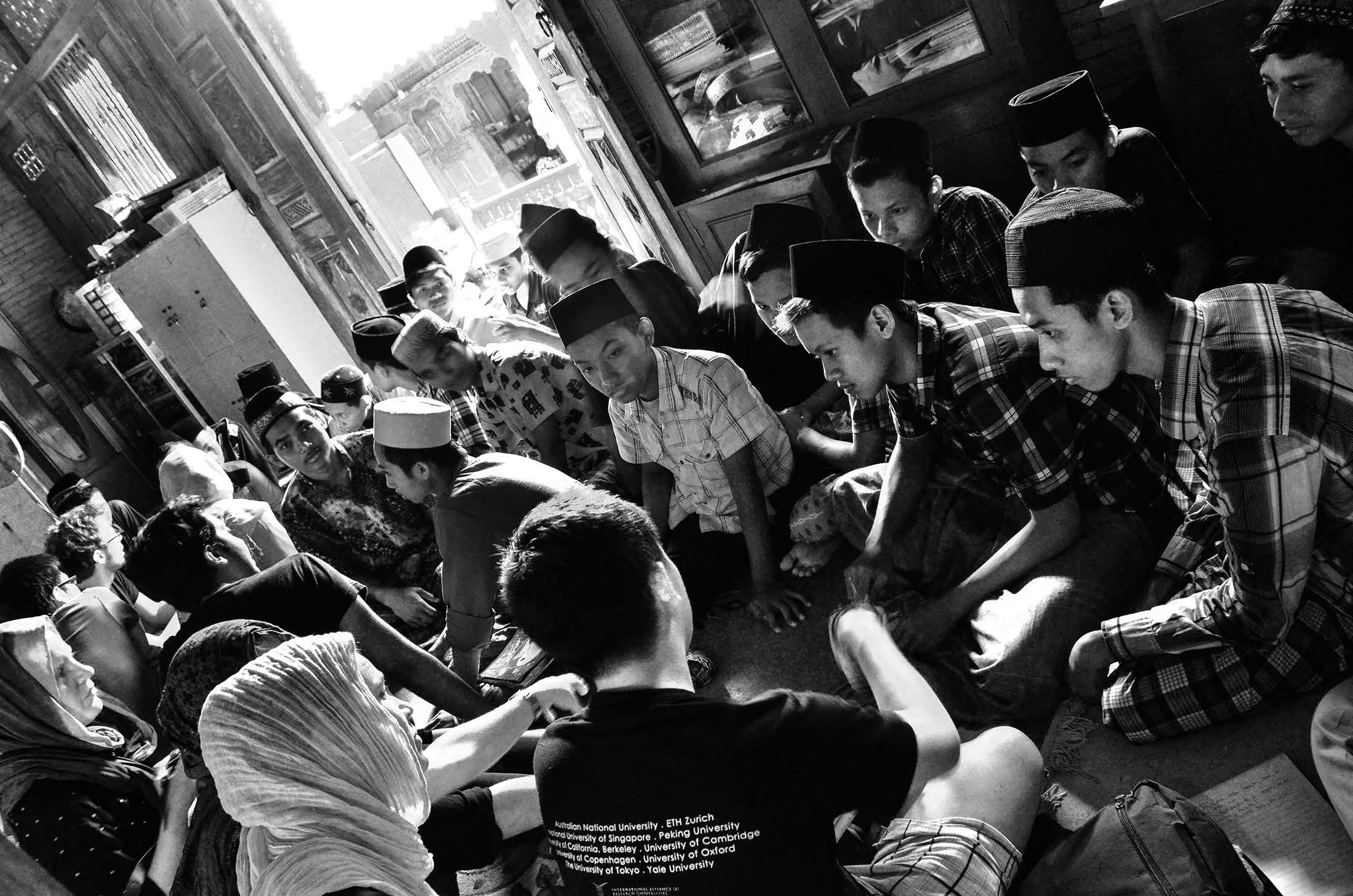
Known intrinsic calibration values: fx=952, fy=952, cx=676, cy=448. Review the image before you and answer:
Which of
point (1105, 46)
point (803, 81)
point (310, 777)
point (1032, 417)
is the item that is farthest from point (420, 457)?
point (1105, 46)

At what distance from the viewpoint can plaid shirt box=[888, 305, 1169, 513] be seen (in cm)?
246

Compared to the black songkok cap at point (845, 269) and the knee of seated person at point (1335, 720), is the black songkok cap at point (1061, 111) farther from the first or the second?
the knee of seated person at point (1335, 720)

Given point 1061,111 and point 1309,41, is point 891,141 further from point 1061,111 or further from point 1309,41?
point 1309,41

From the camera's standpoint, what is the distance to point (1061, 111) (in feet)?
10.3

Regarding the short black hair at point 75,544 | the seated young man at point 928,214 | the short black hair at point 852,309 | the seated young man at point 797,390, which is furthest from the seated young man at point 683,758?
the short black hair at point 75,544

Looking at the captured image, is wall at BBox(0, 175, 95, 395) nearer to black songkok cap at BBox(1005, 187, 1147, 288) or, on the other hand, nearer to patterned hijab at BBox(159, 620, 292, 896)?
patterned hijab at BBox(159, 620, 292, 896)

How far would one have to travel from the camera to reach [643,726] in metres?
1.58

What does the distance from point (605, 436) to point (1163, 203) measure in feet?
7.68

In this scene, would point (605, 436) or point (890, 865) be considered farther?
point (605, 436)

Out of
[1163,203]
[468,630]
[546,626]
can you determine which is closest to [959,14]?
[1163,203]

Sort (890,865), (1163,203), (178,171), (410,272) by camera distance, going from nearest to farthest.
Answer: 1. (890,865)
2. (1163,203)
3. (410,272)
4. (178,171)

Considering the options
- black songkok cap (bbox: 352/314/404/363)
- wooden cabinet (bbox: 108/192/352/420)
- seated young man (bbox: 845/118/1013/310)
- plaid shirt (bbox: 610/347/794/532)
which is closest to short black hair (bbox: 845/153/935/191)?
seated young man (bbox: 845/118/1013/310)

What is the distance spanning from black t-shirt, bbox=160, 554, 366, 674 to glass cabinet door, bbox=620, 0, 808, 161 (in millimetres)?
3374

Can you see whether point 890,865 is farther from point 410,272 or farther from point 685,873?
point 410,272
